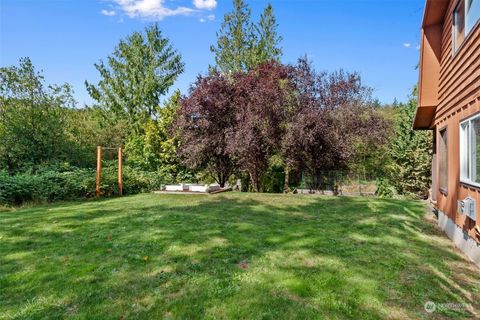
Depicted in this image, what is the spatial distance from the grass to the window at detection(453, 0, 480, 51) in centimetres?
324

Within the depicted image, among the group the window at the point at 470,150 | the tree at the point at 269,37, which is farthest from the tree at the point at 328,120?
the tree at the point at 269,37

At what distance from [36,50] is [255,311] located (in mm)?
14322

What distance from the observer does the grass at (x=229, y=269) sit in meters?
2.71

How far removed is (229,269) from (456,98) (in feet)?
15.0

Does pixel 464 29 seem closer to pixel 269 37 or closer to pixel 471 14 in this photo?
pixel 471 14

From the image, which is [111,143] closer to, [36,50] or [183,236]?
[36,50]

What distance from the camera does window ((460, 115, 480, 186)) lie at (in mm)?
4086

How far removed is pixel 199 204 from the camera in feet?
→ 28.5

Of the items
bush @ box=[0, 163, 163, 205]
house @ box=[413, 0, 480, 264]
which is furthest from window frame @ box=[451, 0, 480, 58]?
bush @ box=[0, 163, 163, 205]

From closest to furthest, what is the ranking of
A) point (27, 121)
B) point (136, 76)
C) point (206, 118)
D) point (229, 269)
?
1. point (229, 269)
2. point (27, 121)
3. point (206, 118)
4. point (136, 76)

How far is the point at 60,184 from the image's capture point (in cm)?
979

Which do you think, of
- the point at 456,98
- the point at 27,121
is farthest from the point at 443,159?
the point at 27,121

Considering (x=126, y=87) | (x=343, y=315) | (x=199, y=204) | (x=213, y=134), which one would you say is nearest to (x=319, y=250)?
(x=343, y=315)

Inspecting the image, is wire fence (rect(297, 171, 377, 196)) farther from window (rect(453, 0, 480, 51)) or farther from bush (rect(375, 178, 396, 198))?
window (rect(453, 0, 480, 51))
